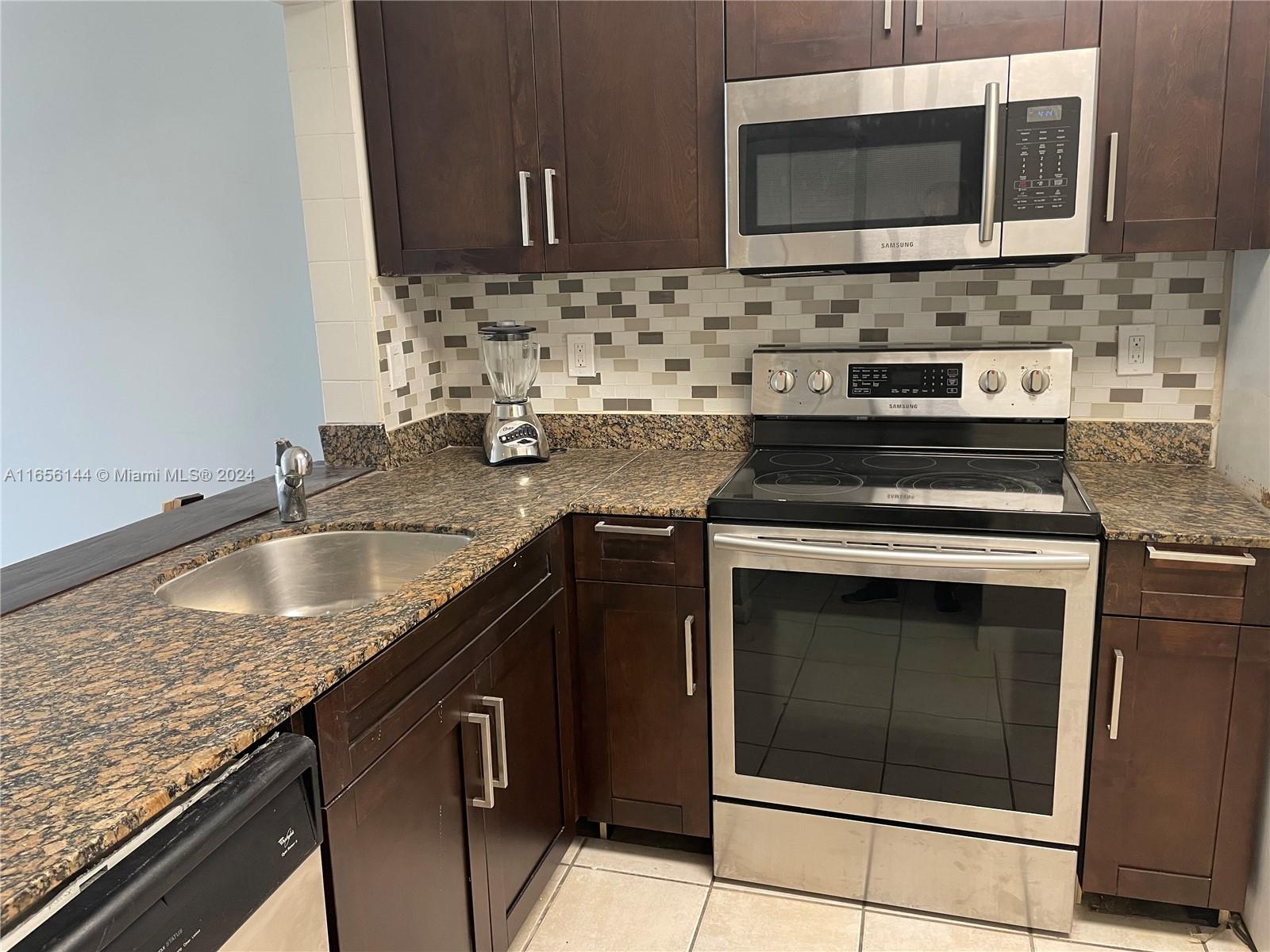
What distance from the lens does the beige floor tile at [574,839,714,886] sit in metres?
2.21

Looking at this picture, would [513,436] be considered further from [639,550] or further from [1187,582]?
[1187,582]

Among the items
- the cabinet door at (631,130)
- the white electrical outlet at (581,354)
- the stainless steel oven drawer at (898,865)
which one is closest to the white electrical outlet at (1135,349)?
the cabinet door at (631,130)

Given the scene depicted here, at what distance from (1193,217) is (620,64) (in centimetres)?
126

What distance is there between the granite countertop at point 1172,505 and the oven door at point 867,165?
22.9 inches

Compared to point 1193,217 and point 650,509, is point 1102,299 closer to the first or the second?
point 1193,217

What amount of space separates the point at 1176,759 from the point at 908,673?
1.74 ft

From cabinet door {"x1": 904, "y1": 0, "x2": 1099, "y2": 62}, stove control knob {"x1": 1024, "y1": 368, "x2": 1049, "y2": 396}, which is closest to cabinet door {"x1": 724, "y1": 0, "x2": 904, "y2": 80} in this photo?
cabinet door {"x1": 904, "y1": 0, "x2": 1099, "y2": 62}

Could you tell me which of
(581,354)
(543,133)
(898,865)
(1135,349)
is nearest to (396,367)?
→ (581,354)

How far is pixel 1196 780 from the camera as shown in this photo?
6.01ft

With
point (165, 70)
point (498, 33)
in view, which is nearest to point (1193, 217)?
point (498, 33)

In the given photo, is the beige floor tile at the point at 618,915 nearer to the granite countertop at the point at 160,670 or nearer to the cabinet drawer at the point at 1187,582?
the granite countertop at the point at 160,670

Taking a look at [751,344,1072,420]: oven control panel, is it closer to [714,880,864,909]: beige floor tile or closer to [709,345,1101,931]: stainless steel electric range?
[709,345,1101,931]: stainless steel electric range

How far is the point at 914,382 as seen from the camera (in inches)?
88.1

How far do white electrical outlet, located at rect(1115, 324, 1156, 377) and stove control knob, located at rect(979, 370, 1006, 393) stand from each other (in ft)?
1.01
